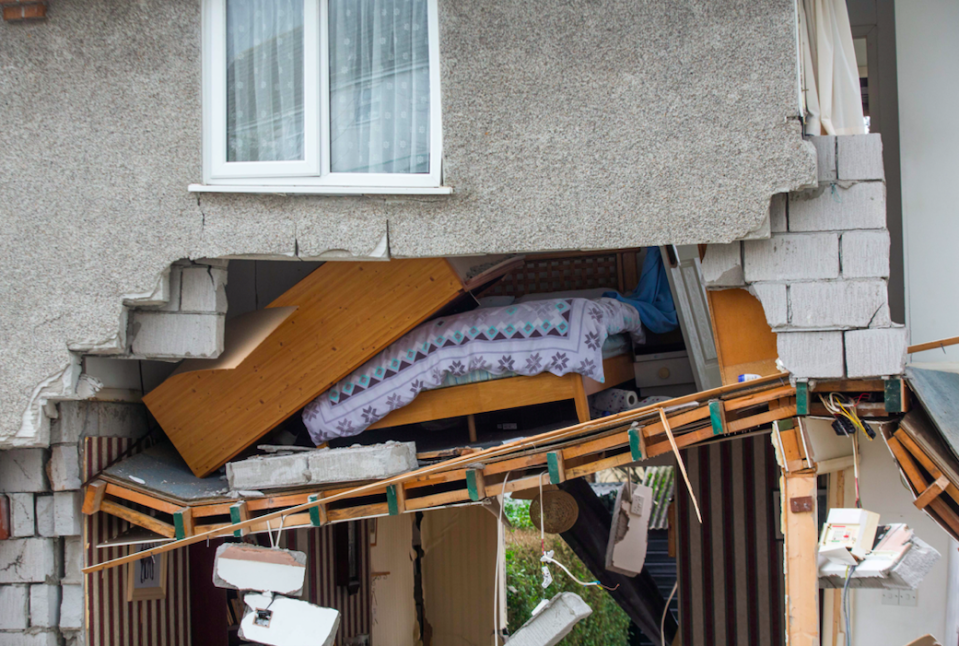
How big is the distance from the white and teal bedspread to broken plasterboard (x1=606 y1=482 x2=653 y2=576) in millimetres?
2225

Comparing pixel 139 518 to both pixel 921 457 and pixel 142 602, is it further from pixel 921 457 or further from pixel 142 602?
pixel 921 457

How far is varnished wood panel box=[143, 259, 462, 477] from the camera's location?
523 centimetres

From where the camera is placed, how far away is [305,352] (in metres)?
5.33

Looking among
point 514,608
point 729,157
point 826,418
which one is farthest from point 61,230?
point 514,608

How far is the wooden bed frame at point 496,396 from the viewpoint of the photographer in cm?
514

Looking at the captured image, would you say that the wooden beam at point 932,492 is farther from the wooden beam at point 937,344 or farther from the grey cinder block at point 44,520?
the grey cinder block at point 44,520

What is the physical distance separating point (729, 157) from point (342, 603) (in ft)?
19.6

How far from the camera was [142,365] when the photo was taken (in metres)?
5.71

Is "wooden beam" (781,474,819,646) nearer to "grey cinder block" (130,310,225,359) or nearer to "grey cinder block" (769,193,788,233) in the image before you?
"grey cinder block" (769,193,788,233)

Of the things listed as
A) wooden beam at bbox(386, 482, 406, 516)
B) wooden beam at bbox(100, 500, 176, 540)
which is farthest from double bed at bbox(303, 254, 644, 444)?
wooden beam at bbox(100, 500, 176, 540)

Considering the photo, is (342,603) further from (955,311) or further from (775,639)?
(955,311)

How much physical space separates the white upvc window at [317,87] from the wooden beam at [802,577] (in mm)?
2798

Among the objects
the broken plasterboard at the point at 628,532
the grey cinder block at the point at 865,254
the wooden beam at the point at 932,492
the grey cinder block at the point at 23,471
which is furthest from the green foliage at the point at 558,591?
the grey cinder block at the point at 865,254

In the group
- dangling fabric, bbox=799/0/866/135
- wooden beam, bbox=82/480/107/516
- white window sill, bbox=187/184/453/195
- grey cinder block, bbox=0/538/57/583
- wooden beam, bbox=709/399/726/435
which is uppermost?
dangling fabric, bbox=799/0/866/135
